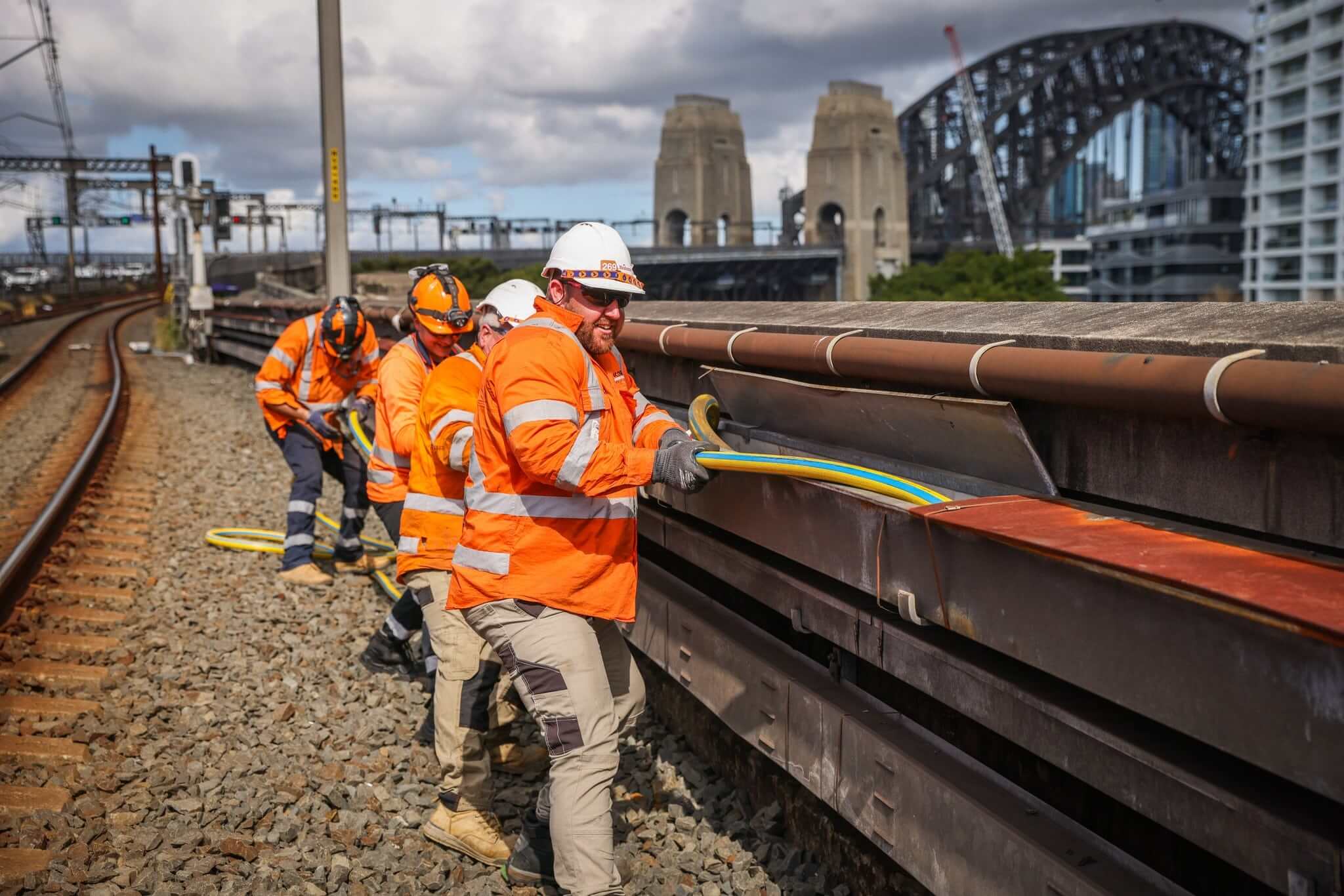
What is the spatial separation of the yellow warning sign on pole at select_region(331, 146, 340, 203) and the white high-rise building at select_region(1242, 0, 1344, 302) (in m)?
88.1

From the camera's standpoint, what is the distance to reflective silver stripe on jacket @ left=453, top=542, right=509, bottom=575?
3.76m

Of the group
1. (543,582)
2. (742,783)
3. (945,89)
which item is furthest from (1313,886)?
(945,89)

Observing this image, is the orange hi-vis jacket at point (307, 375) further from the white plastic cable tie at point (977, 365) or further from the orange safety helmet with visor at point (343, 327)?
the white plastic cable tie at point (977, 365)

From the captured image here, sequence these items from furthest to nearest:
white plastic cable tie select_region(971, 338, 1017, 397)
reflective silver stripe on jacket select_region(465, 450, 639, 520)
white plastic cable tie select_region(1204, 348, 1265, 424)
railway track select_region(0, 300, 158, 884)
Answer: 1. railway track select_region(0, 300, 158, 884)
2. reflective silver stripe on jacket select_region(465, 450, 639, 520)
3. white plastic cable tie select_region(971, 338, 1017, 397)
4. white plastic cable tie select_region(1204, 348, 1265, 424)

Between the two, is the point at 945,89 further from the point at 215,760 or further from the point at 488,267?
the point at 215,760

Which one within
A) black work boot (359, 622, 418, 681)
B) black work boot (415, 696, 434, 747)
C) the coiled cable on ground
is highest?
the coiled cable on ground

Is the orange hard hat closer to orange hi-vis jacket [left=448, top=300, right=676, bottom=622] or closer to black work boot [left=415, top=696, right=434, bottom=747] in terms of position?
black work boot [left=415, top=696, right=434, bottom=747]

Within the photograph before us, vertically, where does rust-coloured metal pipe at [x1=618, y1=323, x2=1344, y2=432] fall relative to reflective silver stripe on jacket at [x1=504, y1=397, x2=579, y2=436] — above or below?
above

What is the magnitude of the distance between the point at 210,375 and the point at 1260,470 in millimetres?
23336

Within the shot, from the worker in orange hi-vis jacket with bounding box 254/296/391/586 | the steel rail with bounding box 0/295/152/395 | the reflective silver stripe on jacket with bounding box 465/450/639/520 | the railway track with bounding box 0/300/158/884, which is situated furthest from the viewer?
the steel rail with bounding box 0/295/152/395

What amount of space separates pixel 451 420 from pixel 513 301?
595 millimetres

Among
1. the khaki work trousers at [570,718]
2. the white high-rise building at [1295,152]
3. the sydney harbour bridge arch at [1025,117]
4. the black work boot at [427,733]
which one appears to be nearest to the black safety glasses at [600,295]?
the khaki work trousers at [570,718]

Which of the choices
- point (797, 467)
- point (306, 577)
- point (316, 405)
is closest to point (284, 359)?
point (316, 405)

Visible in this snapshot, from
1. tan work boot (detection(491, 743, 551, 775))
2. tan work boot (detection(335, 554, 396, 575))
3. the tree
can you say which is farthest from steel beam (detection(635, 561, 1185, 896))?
the tree
